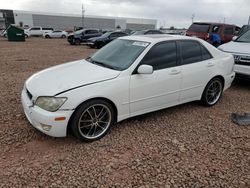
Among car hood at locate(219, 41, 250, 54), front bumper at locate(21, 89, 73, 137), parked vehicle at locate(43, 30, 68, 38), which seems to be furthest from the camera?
parked vehicle at locate(43, 30, 68, 38)

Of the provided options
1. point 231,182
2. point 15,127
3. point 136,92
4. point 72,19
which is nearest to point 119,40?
point 136,92

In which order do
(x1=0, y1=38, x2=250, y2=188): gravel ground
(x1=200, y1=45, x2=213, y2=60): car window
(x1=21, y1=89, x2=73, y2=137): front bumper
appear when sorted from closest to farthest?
(x1=0, y1=38, x2=250, y2=188): gravel ground → (x1=21, y1=89, x2=73, y2=137): front bumper → (x1=200, y1=45, x2=213, y2=60): car window

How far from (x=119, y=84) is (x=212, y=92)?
7.90ft

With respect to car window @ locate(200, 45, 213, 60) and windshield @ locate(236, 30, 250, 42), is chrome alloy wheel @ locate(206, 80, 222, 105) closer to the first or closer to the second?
car window @ locate(200, 45, 213, 60)

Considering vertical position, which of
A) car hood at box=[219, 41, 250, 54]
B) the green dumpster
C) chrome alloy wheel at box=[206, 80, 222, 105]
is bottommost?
the green dumpster

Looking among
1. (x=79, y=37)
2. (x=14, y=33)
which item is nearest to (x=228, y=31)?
(x=79, y=37)

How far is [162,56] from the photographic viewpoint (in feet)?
12.1

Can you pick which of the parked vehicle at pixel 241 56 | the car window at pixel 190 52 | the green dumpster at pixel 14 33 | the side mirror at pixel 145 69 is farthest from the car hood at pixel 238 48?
the green dumpster at pixel 14 33

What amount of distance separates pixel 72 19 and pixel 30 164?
8710cm

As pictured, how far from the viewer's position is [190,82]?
402 centimetres

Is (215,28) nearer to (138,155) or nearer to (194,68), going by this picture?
(194,68)

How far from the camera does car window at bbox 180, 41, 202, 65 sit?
13.0ft

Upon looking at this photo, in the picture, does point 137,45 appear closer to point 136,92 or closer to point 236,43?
point 136,92

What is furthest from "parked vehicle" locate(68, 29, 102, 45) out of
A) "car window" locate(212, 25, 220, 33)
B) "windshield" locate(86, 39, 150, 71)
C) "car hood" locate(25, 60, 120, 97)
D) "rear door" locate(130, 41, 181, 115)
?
"rear door" locate(130, 41, 181, 115)
